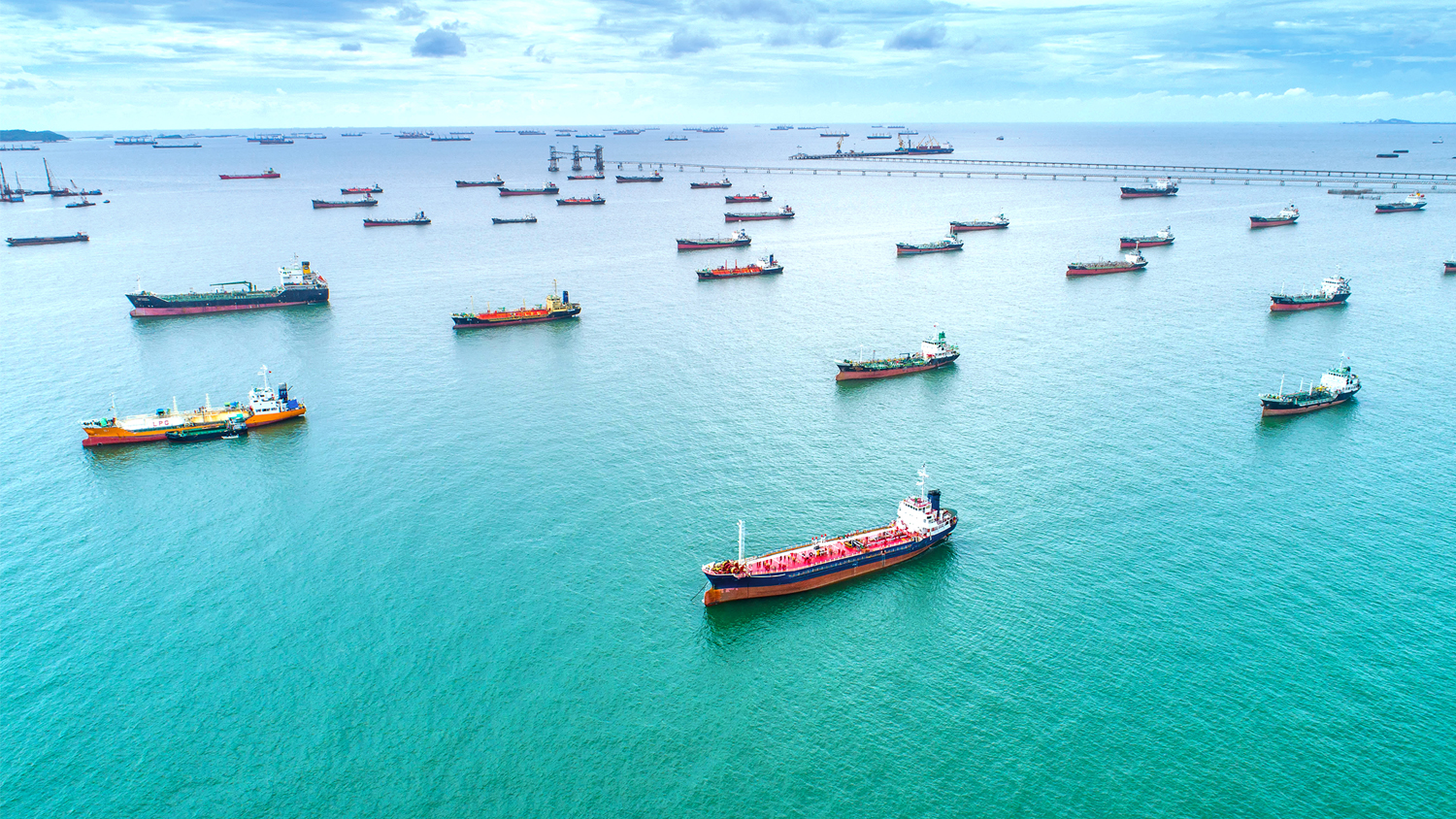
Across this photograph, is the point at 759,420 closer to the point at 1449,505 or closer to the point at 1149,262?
the point at 1449,505

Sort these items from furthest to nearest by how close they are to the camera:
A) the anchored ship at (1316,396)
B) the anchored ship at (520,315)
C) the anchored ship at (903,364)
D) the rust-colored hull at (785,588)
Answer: the anchored ship at (520,315) < the anchored ship at (903,364) < the anchored ship at (1316,396) < the rust-colored hull at (785,588)

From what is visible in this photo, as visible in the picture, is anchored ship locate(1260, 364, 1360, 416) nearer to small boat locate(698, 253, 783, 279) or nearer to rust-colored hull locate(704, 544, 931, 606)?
rust-colored hull locate(704, 544, 931, 606)

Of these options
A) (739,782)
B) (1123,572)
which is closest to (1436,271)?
(1123,572)

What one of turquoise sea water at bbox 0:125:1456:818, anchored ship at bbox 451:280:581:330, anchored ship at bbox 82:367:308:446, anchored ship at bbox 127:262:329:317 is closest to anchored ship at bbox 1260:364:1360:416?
turquoise sea water at bbox 0:125:1456:818

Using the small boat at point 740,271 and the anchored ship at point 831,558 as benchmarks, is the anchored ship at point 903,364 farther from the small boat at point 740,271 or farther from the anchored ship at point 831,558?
the small boat at point 740,271

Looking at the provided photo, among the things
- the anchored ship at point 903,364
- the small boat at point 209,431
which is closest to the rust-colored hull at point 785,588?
the anchored ship at point 903,364

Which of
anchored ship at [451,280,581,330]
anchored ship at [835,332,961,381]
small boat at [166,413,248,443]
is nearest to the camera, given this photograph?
small boat at [166,413,248,443]
